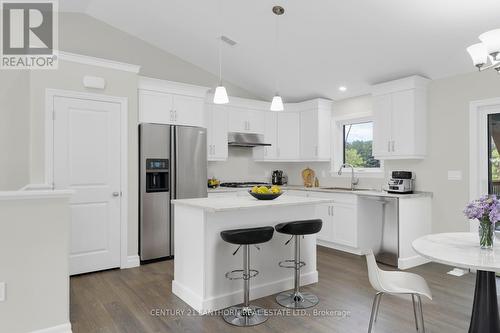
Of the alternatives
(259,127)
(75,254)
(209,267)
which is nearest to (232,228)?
(209,267)

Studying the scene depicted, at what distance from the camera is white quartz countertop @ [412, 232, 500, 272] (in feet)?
5.77

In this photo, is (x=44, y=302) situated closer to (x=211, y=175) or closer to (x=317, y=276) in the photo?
(x=317, y=276)

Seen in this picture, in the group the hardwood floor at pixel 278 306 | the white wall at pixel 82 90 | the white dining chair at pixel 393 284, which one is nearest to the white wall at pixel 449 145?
the hardwood floor at pixel 278 306

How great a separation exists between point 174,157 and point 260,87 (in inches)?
84.8

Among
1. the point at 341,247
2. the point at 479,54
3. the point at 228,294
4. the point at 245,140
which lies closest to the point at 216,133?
the point at 245,140

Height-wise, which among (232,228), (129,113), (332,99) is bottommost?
(232,228)

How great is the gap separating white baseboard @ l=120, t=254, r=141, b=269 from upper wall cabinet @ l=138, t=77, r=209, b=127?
5.70 ft

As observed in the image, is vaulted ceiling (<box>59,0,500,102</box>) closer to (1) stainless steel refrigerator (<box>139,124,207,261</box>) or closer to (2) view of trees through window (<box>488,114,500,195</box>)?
(2) view of trees through window (<box>488,114,500,195</box>)

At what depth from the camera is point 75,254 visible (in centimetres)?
381

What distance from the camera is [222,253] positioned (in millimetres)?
3006

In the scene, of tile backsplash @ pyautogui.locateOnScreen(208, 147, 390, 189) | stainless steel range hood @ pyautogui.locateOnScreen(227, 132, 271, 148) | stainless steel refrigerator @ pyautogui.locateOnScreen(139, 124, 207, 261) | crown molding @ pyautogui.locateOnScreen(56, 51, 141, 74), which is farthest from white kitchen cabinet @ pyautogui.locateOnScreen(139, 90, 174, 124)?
tile backsplash @ pyautogui.locateOnScreen(208, 147, 390, 189)

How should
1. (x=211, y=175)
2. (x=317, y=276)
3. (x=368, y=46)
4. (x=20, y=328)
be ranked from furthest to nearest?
(x=211, y=175)
(x=368, y=46)
(x=317, y=276)
(x=20, y=328)

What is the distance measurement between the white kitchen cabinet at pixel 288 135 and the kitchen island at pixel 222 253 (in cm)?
246

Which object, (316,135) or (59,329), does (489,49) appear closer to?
(59,329)
